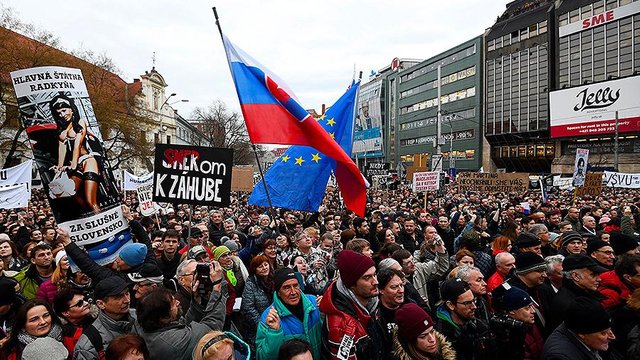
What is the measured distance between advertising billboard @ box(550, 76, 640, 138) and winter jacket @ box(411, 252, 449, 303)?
4592 cm

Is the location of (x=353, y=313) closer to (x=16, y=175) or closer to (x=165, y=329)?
(x=165, y=329)

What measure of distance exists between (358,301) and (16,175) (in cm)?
1061

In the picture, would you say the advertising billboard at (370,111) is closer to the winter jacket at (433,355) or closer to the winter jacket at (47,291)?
the winter jacket at (47,291)

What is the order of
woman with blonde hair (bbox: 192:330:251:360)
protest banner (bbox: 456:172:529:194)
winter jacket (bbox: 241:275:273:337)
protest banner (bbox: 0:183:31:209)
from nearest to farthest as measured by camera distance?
1. woman with blonde hair (bbox: 192:330:251:360)
2. winter jacket (bbox: 241:275:273:337)
3. protest banner (bbox: 0:183:31:209)
4. protest banner (bbox: 456:172:529:194)

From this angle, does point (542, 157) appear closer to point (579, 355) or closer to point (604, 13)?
point (604, 13)

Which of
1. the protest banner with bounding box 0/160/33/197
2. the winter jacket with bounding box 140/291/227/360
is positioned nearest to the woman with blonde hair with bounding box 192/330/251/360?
the winter jacket with bounding box 140/291/227/360

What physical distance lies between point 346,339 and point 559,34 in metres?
54.1

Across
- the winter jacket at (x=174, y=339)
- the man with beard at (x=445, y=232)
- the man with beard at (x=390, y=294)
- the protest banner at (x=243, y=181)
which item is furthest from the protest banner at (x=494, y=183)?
the winter jacket at (x=174, y=339)

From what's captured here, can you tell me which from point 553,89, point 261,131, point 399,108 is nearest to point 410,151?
point 399,108

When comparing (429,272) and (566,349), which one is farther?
(429,272)

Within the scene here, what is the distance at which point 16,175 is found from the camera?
1083 cm

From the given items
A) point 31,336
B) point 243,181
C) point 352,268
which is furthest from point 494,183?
point 31,336

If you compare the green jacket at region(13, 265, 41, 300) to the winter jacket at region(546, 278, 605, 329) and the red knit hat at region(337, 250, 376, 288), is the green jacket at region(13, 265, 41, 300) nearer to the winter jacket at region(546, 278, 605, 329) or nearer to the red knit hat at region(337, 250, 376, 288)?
the red knit hat at region(337, 250, 376, 288)

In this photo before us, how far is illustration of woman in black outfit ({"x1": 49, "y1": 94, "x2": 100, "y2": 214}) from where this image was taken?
4512 mm
